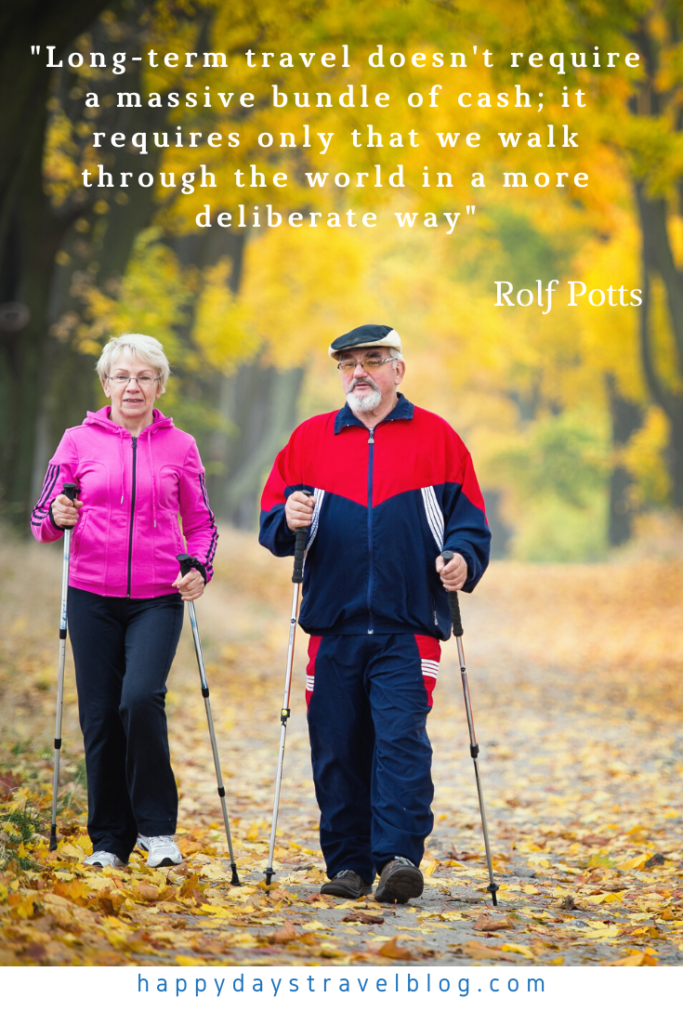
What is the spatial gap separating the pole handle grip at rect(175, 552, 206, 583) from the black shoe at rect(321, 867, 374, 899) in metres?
1.34

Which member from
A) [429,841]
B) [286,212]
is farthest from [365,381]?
[286,212]

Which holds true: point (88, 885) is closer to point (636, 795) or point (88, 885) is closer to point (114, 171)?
point (636, 795)

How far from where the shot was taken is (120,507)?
16.9 ft

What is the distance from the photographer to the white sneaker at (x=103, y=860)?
5150mm

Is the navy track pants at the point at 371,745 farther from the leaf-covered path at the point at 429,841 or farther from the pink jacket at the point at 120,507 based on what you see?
the pink jacket at the point at 120,507

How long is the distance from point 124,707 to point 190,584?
559 millimetres

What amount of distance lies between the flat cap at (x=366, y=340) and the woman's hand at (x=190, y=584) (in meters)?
1.06

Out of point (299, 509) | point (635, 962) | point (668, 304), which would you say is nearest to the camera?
point (635, 962)

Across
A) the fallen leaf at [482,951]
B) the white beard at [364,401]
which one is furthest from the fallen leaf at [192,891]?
the white beard at [364,401]

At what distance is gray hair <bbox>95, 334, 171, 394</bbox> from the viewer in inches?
206

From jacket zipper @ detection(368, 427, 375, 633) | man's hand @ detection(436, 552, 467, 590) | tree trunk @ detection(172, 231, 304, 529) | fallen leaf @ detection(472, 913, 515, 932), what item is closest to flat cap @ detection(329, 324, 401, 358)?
jacket zipper @ detection(368, 427, 375, 633)

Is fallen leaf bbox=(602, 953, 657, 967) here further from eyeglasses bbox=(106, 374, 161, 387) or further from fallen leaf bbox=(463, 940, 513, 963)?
eyeglasses bbox=(106, 374, 161, 387)

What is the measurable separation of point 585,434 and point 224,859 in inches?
1270

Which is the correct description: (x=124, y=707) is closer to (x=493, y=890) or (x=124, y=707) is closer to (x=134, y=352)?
(x=134, y=352)
